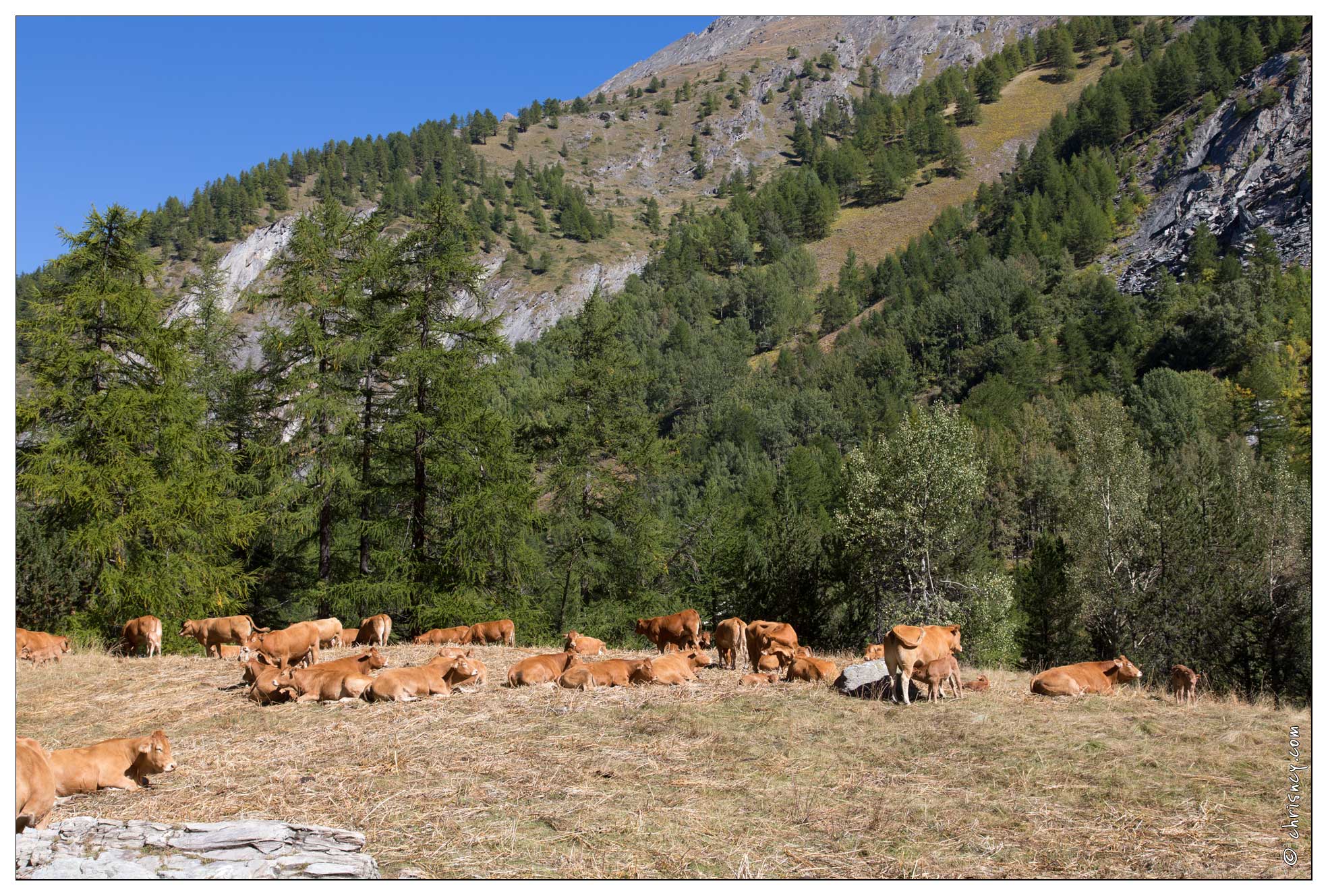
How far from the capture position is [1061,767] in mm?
8016

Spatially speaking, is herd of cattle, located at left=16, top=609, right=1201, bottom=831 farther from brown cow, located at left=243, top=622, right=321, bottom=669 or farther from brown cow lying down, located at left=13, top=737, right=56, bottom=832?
brown cow lying down, located at left=13, top=737, right=56, bottom=832

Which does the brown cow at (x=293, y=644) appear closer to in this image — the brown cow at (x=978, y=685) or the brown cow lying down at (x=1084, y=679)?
the brown cow at (x=978, y=685)

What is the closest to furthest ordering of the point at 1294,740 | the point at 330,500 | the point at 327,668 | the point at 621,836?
the point at 621,836
the point at 1294,740
the point at 327,668
the point at 330,500

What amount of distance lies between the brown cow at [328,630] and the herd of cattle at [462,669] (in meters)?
0.03

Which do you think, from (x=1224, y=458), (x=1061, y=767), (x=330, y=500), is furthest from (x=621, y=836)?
(x=1224, y=458)

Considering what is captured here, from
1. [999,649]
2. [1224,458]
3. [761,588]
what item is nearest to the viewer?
[999,649]

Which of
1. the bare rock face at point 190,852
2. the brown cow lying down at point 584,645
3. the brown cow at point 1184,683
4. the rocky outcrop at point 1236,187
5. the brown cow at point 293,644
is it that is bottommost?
the brown cow at point 1184,683

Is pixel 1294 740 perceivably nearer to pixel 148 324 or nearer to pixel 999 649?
pixel 148 324

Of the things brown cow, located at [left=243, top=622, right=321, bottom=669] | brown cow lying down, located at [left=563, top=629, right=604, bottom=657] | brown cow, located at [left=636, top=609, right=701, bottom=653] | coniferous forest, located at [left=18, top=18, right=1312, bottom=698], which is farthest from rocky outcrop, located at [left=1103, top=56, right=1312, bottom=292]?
brown cow, located at [left=243, top=622, right=321, bottom=669]

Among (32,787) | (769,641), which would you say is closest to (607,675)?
(769,641)

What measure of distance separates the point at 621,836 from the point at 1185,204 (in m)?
159

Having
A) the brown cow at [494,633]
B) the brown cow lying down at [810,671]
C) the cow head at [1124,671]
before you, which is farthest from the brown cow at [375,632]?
the cow head at [1124,671]

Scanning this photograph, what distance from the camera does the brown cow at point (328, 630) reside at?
15430 millimetres

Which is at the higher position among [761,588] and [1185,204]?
[1185,204]
